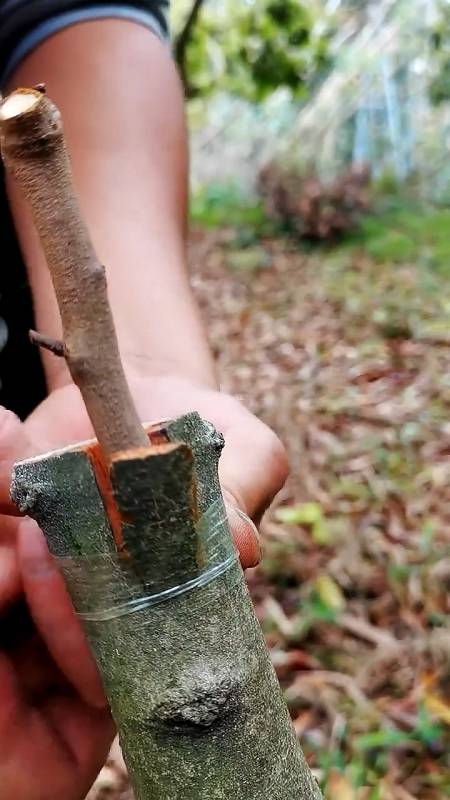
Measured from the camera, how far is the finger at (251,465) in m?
0.80

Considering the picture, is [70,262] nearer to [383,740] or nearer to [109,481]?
[109,481]

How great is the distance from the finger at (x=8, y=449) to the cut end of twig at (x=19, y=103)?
0.30 meters

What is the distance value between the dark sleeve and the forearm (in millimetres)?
15

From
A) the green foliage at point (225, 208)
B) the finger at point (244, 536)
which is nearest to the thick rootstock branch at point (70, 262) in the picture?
the finger at point (244, 536)

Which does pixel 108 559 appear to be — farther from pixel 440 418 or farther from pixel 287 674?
pixel 440 418

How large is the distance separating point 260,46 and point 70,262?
301 cm

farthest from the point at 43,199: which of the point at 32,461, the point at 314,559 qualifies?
the point at 314,559

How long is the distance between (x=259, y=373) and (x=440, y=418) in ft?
3.01

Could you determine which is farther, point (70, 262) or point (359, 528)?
point (359, 528)

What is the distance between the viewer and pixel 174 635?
19.6 inches

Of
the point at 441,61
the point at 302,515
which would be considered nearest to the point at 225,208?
the point at 441,61

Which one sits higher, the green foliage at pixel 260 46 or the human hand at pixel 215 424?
the green foliage at pixel 260 46

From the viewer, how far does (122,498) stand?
1.51 feet

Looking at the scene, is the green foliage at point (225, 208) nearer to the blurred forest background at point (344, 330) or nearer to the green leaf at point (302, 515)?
the blurred forest background at point (344, 330)
